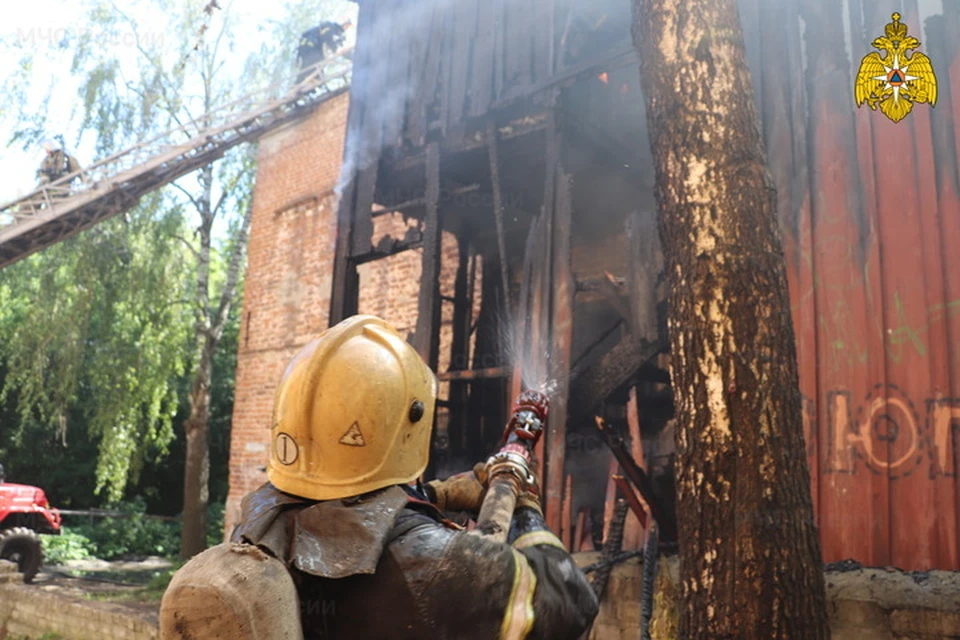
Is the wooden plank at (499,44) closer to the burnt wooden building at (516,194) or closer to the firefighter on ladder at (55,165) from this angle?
the burnt wooden building at (516,194)

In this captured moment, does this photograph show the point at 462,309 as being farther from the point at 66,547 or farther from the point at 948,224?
the point at 66,547

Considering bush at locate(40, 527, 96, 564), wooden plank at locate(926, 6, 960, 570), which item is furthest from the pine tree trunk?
wooden plank at locate(926, 6, 960, 570)

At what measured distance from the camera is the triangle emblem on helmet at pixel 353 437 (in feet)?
6.16

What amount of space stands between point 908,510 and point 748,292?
2.77m

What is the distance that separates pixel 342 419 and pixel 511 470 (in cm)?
57


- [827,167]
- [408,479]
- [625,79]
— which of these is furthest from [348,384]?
[625,79]

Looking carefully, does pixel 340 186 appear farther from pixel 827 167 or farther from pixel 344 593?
pixel 344 593

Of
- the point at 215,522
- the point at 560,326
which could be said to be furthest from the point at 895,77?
the point at 215,522

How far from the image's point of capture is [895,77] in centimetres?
484

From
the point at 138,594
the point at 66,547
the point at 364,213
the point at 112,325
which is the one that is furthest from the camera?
the point at 66,547

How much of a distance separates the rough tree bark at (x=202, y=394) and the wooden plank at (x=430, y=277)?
8181 millimetres

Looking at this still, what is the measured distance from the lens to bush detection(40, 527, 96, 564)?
15.1 m

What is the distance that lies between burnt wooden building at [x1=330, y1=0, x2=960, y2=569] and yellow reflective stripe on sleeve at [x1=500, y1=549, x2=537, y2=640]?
11.2ft

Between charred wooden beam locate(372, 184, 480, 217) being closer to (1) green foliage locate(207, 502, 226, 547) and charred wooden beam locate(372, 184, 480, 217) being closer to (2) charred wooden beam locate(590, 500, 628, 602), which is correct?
(2) charred wooden beam locate(590, 500, 628, 602)
